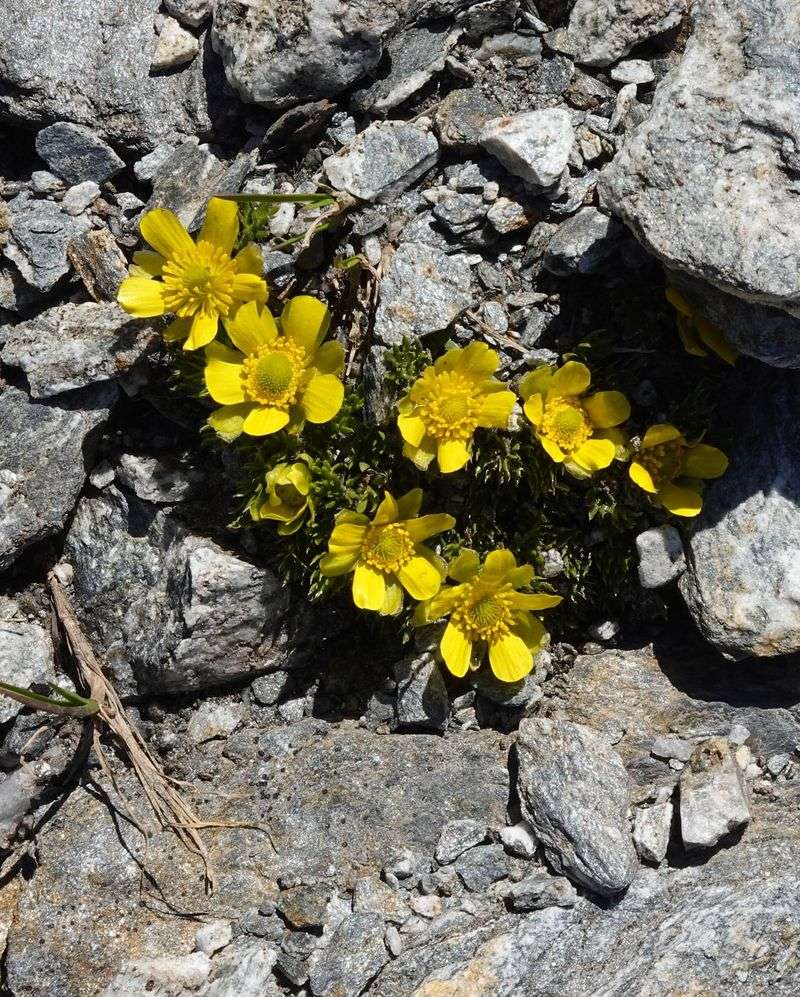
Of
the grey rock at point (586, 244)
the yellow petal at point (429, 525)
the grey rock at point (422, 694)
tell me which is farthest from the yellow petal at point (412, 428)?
the grey rock at point (422, 694)

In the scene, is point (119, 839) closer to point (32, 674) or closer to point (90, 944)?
point (90, 944)

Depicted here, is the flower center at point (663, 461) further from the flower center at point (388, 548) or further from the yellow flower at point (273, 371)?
the yellow flower at point (273, 371)

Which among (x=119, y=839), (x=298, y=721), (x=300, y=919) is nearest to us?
(x=300, y=919)

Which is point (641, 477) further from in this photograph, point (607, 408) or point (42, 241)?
point (42, 241)

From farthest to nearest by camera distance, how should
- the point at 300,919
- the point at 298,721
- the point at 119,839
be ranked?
the point at 298,721
the point at 119,839
the point at 300,919

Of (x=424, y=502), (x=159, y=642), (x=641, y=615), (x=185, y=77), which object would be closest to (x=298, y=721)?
(x=159, y=642)

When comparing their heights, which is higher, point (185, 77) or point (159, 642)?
point (185, 77)

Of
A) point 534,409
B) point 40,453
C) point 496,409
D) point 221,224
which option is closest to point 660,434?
point 534,409
